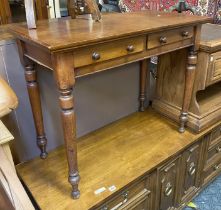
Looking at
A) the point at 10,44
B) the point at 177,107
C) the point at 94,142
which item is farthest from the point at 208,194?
the point at 10,44

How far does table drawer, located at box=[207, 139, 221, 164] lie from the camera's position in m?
1.60

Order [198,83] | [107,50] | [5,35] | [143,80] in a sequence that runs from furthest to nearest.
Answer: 1. [143,80]
2. [198,83]
3. [5,35]
4. [107,50]

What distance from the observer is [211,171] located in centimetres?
168

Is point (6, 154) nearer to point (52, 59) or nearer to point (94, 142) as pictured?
point (52, 59)

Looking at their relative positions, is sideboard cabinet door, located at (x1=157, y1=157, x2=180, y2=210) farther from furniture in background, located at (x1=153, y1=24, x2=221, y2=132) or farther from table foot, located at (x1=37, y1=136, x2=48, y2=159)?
table foot, located at (x1=37, y1=136, x2=48, y2=159)

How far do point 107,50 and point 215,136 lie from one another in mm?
1002

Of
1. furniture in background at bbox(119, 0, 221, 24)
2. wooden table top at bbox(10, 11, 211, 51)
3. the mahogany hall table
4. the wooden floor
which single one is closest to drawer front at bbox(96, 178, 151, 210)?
the wooden floor

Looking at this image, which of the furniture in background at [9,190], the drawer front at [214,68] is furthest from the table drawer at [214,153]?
the furniture in background at [9,190]

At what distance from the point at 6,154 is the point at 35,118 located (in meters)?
0.33

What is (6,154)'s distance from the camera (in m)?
0.86

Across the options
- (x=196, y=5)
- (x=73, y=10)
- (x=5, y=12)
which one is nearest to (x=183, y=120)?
(x=73, y=10)

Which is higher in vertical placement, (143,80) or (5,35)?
(5,35)

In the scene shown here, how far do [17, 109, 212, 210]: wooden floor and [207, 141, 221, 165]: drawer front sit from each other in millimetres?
269

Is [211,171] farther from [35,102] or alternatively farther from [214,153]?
[35,102]
